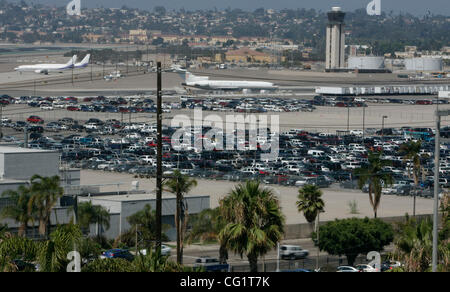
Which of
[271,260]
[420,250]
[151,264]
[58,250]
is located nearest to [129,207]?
[271,260]

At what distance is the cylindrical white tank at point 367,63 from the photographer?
183 metres

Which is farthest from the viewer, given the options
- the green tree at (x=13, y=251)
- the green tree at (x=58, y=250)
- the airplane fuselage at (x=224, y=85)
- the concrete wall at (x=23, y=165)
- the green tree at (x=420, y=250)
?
the airplane fuselage at (x=224, y=85)

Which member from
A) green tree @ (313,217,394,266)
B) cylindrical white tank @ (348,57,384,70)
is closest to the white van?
green tree @ (313,217,394,266)

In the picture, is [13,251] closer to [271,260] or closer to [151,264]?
[151,264]

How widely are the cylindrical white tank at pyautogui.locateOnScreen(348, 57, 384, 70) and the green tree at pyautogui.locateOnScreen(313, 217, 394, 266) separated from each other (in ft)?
503

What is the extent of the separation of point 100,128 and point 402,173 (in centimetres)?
3139

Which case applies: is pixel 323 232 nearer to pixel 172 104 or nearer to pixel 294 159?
pixel 294 159

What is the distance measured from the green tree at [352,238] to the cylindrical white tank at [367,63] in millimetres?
153390

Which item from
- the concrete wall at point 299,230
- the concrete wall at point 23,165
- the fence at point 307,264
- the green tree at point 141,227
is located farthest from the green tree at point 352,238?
the concrete wall at point 23,165

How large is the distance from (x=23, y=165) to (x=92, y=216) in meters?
6.98

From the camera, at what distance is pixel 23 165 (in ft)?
130

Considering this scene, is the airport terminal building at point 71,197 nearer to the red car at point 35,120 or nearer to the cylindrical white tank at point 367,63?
the red car at point 35,120

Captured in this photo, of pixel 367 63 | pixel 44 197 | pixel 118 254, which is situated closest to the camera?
pixel 118 254
